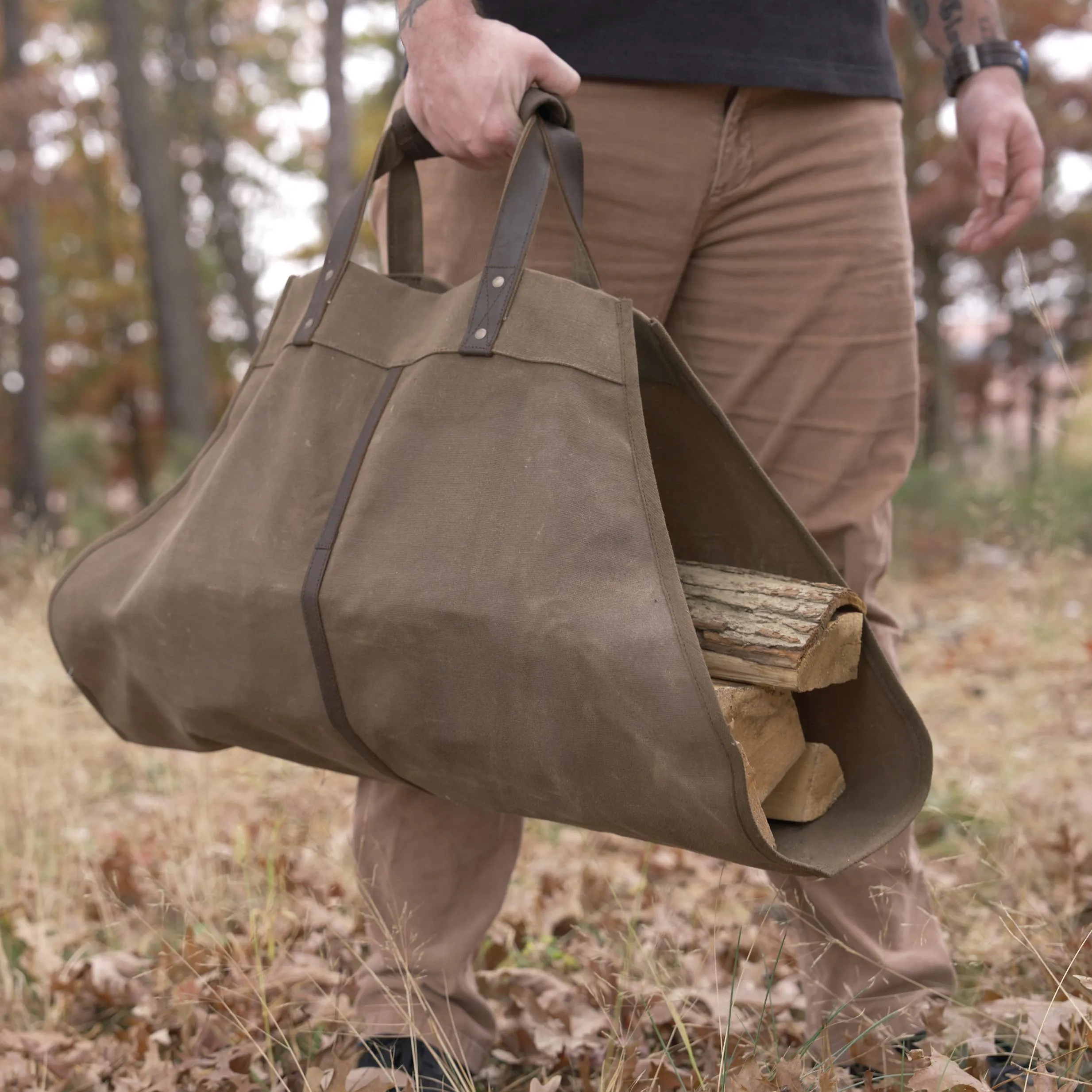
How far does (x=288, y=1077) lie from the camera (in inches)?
68.5

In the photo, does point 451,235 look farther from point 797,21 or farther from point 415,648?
point 415,648

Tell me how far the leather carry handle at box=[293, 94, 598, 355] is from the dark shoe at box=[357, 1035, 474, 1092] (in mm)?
980

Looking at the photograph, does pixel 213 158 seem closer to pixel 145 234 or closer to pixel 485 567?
pixel 145 234

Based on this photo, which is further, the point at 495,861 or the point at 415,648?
the point at 495,861

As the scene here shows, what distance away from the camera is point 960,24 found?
1.87 m

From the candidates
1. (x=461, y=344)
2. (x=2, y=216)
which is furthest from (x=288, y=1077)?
(x=2, y=216)

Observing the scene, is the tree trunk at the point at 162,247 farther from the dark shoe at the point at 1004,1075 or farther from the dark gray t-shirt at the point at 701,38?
the dark shoe at the point at 1004,1075

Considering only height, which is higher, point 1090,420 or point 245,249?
point 1090,420

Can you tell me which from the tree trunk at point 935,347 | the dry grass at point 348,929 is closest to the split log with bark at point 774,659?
the dry grass at point 348,929

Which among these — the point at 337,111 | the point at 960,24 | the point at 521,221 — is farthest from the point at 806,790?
the point at 337,111

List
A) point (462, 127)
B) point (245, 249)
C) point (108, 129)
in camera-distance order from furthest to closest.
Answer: point (245, 249)
point (108, 129)
point (462, 127)

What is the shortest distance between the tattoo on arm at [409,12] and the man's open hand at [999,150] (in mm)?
951

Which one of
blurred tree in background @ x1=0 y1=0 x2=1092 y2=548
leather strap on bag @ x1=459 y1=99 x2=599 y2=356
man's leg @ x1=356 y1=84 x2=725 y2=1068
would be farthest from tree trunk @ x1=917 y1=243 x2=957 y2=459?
leather strap on bag @ x1=459 y1=99 x2=599 y2=356

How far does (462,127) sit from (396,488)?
0.47 metres
